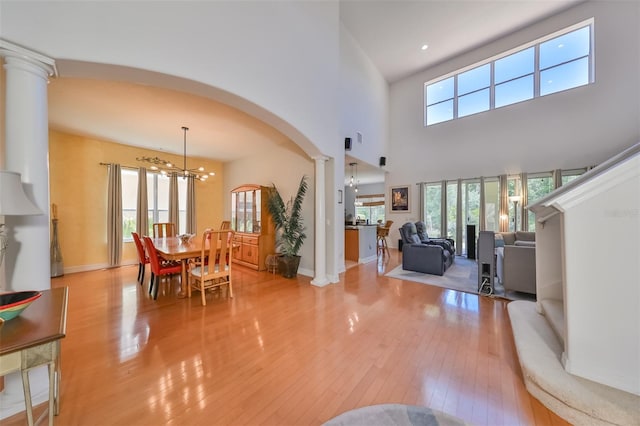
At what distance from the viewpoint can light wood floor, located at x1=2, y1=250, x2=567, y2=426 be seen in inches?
59.6

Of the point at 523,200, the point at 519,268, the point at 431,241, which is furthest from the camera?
the point at 523,200

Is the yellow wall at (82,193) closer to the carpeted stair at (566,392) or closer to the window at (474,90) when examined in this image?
the carpeted stair at (566,392)

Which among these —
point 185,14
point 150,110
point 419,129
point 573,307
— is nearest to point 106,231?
point 150,110

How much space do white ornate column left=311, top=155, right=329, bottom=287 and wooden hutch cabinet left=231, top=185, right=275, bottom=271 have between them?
1.54m

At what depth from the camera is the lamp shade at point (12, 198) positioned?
1172 millimetres

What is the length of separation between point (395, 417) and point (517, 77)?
8.39 m

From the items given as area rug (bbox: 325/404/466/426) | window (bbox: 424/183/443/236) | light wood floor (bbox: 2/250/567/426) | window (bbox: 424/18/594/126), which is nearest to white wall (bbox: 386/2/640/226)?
window (bbox: 424/18/594/126)

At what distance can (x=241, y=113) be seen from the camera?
382cm

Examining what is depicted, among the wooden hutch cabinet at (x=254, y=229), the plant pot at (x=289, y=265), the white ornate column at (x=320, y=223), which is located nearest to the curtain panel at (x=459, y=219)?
the white ornate column at (x=320, y=223)

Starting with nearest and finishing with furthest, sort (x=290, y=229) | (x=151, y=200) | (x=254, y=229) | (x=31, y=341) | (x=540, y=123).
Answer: (x=31, y=341) < (x=290, y=229) < (x=254, y=229) < (x=540, y=123) < (x=151, y=200)

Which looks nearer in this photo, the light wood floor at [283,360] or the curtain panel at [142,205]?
the light wood floor at [283,360]

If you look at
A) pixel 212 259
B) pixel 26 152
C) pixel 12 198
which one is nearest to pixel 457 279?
pixel 212 259

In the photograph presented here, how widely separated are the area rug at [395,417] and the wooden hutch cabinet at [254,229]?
3.93 meters

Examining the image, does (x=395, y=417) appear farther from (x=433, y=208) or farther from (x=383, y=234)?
(x=433, y=208)
